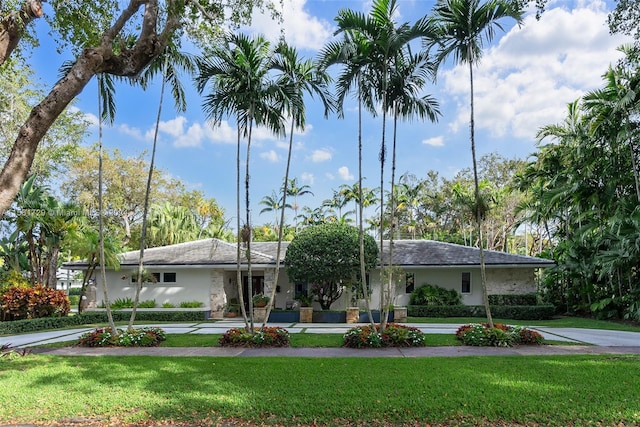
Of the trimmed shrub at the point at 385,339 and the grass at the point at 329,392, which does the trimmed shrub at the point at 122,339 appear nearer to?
the grass at the point at 329,392

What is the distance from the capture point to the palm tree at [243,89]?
10.8 metres

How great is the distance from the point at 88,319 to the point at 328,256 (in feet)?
35.3

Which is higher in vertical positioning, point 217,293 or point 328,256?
point 328,256

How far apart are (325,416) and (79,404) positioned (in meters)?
3.45

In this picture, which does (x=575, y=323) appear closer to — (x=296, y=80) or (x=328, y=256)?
(x=328, y=256)

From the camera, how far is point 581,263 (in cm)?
1875

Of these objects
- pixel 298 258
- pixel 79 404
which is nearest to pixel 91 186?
pixel 298 258

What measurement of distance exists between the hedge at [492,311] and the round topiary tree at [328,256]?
3.33 metres

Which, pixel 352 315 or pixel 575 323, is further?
pixel 352 315

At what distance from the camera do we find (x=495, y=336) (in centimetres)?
1044

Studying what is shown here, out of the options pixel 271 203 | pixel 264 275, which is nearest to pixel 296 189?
pixel 271 203

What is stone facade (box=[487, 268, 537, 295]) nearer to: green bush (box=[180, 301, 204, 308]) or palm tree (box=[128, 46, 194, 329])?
green bush (box=[180, 301, 204, 308])

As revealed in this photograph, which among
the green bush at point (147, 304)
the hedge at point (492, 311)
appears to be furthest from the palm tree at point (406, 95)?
the green bush at point (147, 304)

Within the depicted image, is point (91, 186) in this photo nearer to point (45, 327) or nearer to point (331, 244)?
point (45, 327)
